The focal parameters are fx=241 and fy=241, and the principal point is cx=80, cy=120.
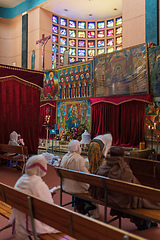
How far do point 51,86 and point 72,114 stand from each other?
98.2 inches

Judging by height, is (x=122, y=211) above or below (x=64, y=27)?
below

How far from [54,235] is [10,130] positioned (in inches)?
275

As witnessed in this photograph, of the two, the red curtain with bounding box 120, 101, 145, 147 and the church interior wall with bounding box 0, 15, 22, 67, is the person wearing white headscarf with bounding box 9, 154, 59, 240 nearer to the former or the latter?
the red curtain with bounding box 120, 101, 145, 147

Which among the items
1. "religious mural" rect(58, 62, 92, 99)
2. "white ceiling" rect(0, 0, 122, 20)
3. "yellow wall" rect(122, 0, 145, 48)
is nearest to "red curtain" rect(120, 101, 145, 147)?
"religious mural" rect(58, 62, 92, 99)

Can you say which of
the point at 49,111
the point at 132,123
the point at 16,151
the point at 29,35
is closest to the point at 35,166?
the point at 16,151

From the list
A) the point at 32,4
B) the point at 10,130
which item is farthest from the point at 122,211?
the point at 32,4

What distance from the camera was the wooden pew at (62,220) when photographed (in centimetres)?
176

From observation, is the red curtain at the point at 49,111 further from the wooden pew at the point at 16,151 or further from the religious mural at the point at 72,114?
the wooden pew at the point at 16,151

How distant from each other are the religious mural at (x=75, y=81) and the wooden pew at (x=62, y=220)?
1059 centimetres

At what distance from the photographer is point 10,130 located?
9219 millimetres

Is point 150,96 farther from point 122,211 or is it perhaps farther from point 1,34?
point 1,34

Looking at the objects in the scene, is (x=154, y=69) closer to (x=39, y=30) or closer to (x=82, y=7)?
(x=39, y=30)

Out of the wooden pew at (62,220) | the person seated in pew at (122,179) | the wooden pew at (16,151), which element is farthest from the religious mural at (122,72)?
the wooden pew at (62,220)

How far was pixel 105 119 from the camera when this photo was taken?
1224 cm
